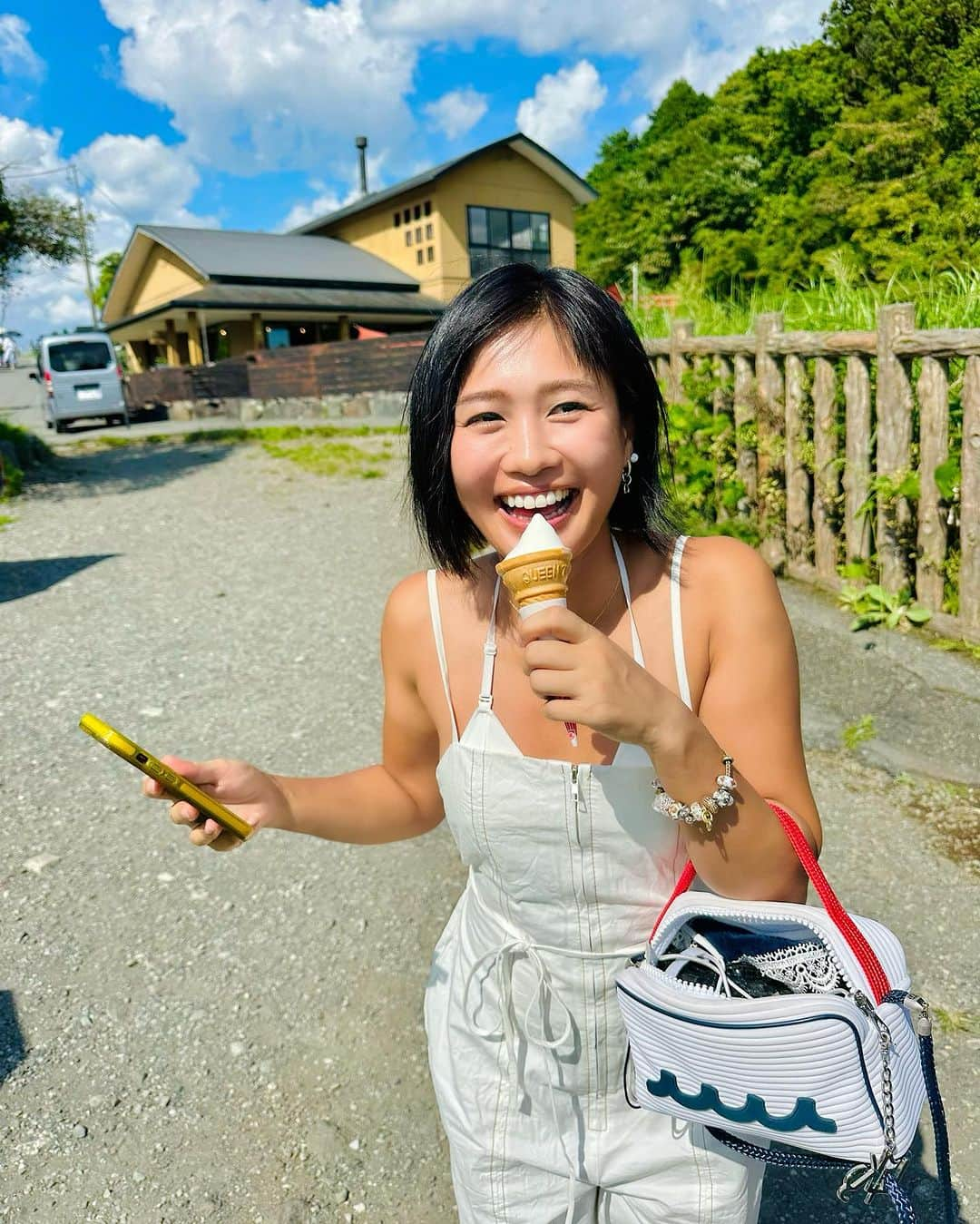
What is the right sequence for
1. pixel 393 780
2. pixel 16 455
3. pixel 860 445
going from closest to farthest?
1. pixel 393 780
2. pixel 860 445
3. pixel 16 455

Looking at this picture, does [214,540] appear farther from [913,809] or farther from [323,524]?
[913,809]

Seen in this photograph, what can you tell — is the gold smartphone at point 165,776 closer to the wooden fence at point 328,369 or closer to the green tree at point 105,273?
the wooden fence at point 328,369

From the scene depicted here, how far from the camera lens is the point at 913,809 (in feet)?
12.3

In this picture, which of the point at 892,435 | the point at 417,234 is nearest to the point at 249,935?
the point at 892,435

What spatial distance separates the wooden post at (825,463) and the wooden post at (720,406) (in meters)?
0.98

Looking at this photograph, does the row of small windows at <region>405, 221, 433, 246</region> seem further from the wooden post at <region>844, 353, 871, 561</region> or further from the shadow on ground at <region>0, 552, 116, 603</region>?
the wooden post at <region>844, 353, 871, 561</region>

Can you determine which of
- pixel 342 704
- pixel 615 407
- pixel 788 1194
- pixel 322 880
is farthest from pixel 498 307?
pixel 342 704

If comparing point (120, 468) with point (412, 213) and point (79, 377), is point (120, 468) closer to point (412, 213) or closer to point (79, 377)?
point (79, 377)

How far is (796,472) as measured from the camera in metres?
6.27

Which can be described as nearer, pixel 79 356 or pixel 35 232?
pixel 35 232

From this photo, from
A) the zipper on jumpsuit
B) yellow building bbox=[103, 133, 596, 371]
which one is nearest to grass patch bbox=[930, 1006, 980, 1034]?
the zipper on jumpsuit

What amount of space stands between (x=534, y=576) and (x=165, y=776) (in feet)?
2.01

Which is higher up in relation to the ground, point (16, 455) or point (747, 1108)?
point (16, 455)

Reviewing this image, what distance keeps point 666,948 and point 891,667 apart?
4037 millimetres
